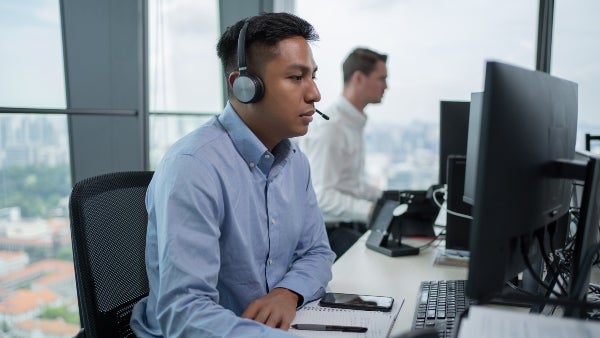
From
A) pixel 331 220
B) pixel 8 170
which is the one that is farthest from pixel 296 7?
pixel 8 170

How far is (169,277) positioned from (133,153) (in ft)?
4.74

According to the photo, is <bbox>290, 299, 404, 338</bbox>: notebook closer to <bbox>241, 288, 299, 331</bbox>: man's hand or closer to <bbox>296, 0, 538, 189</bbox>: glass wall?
<bbox>241, 288, 299, 331</bbox>: man's hand

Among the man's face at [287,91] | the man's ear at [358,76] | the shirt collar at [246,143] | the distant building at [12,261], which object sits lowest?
the distant building at [12,261]

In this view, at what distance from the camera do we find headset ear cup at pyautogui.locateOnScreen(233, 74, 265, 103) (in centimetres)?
117

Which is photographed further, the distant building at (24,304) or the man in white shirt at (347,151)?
the man in white shirt at (347,151)

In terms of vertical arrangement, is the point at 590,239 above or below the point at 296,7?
below

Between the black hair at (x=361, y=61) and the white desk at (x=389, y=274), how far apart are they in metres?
1.36

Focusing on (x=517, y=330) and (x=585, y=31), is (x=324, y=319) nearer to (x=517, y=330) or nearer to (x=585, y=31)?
(x=517, y=330)

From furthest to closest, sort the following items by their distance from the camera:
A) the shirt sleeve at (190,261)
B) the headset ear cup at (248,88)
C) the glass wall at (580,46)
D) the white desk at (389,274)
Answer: the glass wall at (580,46)
the white desk at (389,274)
the headset ear cup at (248,88)
the shirt sleeve at (190,261)

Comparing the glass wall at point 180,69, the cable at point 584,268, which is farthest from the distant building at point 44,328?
the cable at point 584,268

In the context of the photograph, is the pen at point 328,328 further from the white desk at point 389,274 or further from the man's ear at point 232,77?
the man's ear at point 232,77

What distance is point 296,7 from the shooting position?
10.9ft

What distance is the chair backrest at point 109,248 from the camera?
3.45ft

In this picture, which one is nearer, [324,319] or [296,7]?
[324,319]
